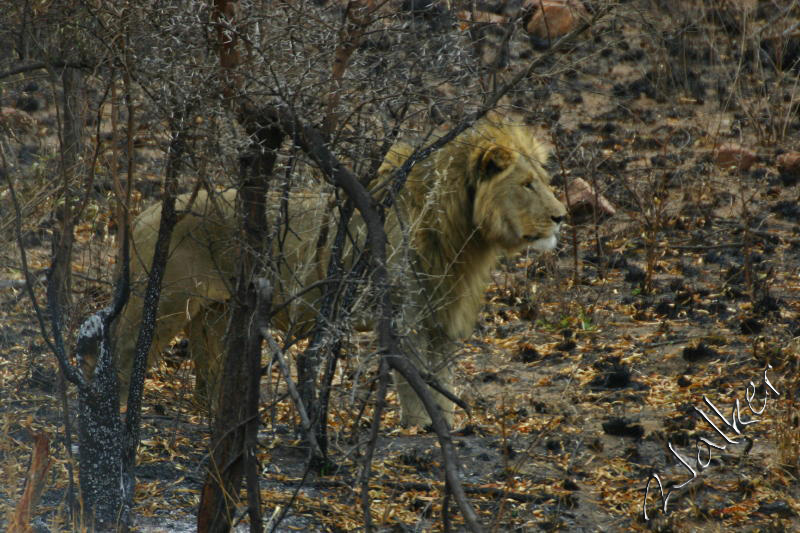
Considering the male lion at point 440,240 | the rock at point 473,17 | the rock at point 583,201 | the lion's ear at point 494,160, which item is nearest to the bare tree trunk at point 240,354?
the rock at point 473,17

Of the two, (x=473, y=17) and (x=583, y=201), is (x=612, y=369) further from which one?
(x=473, y=17)

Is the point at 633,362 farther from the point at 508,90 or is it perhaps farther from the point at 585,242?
the point at 508,90

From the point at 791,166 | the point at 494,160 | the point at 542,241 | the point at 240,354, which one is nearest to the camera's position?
the point at 240,354

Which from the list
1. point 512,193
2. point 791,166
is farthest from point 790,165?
point 512,193

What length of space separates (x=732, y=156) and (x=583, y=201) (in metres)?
1.67

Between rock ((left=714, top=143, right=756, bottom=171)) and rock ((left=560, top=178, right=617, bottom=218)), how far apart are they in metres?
1.28

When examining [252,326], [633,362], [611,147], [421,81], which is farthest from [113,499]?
[611,147]

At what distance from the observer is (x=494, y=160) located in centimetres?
624

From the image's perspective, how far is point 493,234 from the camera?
6.44 meters

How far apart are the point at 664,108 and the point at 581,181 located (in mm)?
2377

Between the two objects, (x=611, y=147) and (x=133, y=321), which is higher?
(x=133, y=321)

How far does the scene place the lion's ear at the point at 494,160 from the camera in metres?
6.21

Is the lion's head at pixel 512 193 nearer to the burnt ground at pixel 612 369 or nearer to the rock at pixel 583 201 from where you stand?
the burnt ground at pixel 612 369

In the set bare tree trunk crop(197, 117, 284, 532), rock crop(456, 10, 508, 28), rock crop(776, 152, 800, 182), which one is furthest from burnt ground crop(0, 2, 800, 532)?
rock crop(456, 10, 508, 28)
